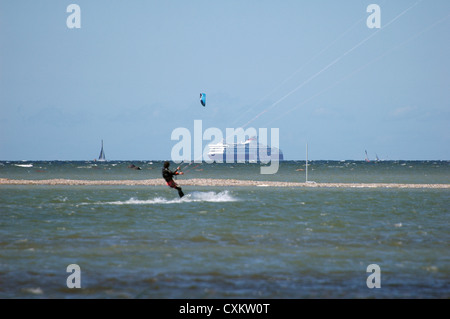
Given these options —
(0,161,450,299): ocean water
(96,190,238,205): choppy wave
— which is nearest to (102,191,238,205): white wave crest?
(96,190,238,205): choppy wave

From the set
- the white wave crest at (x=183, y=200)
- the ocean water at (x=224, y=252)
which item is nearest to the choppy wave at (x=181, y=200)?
the white wave crest at (x=183, y=200)

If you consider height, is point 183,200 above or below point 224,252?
above

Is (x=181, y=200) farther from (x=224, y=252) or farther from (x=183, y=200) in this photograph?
(x=224, y=252)

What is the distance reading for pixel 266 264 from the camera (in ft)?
53.2

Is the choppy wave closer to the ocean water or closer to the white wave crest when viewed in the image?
the white wave crest

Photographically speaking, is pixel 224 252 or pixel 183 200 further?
pixel 183 200

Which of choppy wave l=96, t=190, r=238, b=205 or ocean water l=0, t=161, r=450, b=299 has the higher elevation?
choppy wave l=96, t=190, r=238, b=205

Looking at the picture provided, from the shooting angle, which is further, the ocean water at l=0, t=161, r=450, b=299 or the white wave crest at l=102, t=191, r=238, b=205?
the white wave crest at l=102, t=191, r=238, b=205

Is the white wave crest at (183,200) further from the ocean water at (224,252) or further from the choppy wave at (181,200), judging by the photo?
the ocean water at (224,252)

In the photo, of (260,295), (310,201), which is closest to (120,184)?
(310,201)

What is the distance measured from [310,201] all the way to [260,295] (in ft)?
90.7

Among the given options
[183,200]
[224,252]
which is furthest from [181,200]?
[224,252]

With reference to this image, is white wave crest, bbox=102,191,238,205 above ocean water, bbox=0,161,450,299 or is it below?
above
